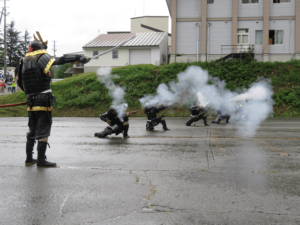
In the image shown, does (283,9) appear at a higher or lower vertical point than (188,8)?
lower

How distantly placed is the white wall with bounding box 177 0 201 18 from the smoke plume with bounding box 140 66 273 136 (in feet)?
21.5

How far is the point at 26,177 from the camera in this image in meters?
5.27

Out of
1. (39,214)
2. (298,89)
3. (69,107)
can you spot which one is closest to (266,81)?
(298,89)

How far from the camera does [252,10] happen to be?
2944 centimetres

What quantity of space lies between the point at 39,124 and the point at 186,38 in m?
26.5

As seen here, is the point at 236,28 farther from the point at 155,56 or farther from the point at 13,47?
the point at 13,47

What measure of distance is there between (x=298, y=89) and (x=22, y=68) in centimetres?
2245

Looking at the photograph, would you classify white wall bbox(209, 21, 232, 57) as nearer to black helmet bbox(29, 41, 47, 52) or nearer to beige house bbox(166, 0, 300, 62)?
beige house bbox(166, 0, 300, 62)

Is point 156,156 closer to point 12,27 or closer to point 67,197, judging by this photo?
point 67,197

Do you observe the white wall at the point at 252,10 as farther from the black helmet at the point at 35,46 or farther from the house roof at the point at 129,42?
the black helmet at the point at 35,46

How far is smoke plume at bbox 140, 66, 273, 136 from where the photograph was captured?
17.1 m

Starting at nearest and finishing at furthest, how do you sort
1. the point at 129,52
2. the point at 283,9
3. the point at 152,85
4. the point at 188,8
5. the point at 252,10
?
1. the point at 152,85
2. the point at 283,9
3. the point at 252,10
4. the point at 188,8
5. the point at 129,52

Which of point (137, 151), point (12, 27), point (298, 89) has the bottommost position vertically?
point (137, 151)

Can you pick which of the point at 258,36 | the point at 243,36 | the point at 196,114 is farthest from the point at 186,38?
the point at 196,114
